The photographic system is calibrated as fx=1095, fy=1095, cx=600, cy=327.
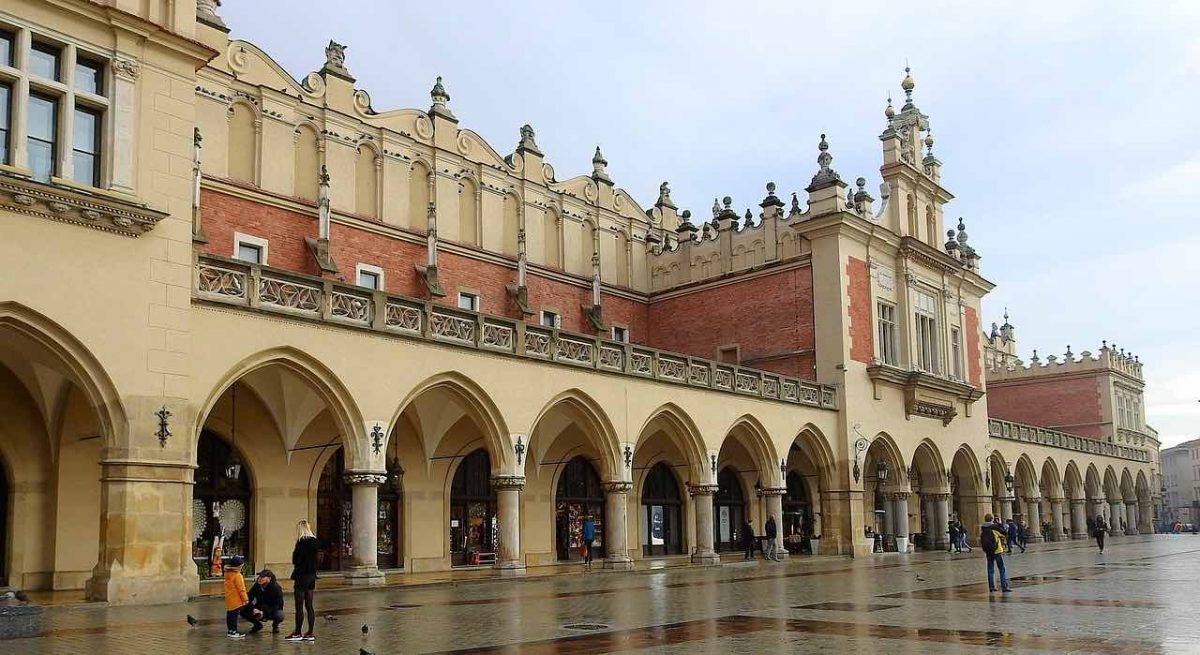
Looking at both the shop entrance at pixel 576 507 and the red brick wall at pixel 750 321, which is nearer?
the shop entrance at pixel 576 507

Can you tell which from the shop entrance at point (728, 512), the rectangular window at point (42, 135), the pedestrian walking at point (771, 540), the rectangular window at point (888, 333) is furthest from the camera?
the rectangular window at point (888, 333)

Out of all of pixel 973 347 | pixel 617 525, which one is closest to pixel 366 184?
pixel 617 525

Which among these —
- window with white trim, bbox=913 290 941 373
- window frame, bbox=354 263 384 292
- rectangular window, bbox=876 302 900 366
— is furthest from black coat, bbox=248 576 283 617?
window with white trim, bbox=913 290 941 373

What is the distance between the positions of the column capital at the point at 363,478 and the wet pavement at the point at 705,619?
213cm

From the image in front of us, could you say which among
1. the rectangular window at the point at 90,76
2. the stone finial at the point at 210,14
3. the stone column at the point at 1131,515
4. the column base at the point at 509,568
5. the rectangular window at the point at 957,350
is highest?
the stone finial at the point at 210,14

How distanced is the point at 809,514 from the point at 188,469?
26.0 metres

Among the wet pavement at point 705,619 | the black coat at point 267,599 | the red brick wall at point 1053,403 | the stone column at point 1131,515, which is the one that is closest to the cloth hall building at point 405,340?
the wet pavement at point 705,619

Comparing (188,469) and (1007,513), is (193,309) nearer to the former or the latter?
(188,469)

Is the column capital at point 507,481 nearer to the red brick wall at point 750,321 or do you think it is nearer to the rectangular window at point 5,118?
the rectangular window at point 5,118

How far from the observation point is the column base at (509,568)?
77.8ft

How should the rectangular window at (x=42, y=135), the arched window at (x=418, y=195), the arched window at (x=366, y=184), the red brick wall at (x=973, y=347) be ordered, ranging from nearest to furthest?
the rectangular window at (x=42, y=135) → the arched window at (x=366, y=184) → the arched window at (x=418, y=195) → the red brick wall at (x=973, y=347)

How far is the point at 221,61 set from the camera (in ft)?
87.8

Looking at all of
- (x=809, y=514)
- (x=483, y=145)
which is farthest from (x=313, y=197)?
(x=809, y=514)

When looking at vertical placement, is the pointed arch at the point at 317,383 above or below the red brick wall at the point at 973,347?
below
